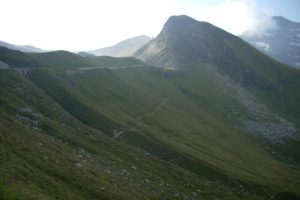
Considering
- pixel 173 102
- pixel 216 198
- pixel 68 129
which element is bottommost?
pixel 216 198

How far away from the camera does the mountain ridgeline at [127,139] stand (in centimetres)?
3916

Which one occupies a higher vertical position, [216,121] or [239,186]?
[216,121]

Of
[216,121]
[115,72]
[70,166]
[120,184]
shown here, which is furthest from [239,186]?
[115,72]

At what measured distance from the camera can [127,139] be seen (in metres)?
80.7

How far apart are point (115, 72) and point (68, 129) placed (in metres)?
98.3

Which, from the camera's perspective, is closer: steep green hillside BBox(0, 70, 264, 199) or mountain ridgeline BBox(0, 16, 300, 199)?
steep green hillside BBox(0, 70, 264, 199)

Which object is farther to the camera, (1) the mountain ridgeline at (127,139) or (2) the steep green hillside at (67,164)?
(1) the mountain ridgeline at (127,139)

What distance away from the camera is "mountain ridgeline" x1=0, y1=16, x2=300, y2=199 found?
39.2 m

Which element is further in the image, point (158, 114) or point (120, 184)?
point (158, 114)

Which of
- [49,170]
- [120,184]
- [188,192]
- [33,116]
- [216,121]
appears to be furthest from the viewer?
[216,121]

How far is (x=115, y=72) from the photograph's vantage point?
523ft

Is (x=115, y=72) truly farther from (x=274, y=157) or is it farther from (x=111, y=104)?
(x=274, y=157)

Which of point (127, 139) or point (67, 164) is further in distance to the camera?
point (127, 139)

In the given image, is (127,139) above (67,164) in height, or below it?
below
